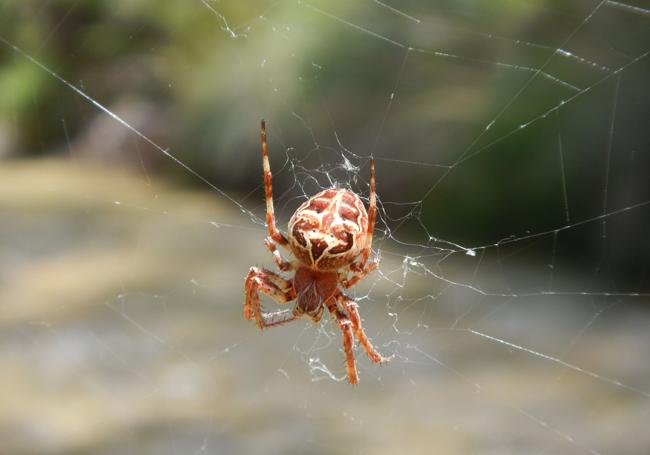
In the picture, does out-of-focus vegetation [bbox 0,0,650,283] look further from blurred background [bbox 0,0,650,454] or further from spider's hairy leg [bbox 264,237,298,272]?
spider's hairy leg [bbox 264,237,298,272]

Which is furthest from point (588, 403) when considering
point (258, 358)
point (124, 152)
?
point (124, 152)

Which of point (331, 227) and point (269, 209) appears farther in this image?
point (269, 209)

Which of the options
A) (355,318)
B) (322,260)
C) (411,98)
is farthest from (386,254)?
(322,260)

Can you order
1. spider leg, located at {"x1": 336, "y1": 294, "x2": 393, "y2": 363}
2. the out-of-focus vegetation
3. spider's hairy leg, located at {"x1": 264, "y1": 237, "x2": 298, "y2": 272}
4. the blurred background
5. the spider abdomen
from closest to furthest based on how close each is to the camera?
1. the spider abdomen
2. spider's hairy leg, located at {"x1": 264, "y1": 237, "x2": 298, "y2": 272}
3. spider leg, located at {"x1": 336, "y1": 294, "x2": 393, "y2": 363}
4. the blurred background
5. the out-of-focus vegetation

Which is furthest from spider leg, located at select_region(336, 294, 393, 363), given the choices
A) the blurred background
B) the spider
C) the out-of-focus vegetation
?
the out-of-focus vegetation

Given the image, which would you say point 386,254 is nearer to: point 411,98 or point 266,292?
point 411,98

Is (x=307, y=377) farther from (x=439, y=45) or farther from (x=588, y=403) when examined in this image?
(x=439, y=45)

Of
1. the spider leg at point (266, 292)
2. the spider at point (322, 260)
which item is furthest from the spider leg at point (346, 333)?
the spider leg at point (266, 292)

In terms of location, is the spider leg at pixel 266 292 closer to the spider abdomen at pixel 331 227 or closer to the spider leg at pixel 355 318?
the spider leg at pixel 355 318
